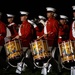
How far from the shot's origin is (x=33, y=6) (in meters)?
16.9

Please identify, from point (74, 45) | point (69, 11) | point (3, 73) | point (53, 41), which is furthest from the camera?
point (69, 11)

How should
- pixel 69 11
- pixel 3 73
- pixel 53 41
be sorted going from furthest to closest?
pixel 69 11 < pixel 3 73 < pixel 53 41

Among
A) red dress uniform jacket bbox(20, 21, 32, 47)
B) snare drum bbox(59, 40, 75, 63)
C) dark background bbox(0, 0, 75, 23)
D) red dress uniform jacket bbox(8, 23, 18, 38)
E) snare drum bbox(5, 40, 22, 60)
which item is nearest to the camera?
snare drum bbox(59, 40, 75, 63)

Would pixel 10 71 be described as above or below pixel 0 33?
below

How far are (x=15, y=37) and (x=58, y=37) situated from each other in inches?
39.8

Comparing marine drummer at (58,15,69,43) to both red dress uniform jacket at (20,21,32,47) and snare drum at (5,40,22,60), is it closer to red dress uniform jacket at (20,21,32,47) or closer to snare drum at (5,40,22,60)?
red dress uniform jacket at (20,21,32,47)

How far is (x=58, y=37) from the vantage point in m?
12.5

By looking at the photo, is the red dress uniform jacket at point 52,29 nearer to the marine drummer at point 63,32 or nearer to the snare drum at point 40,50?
the marine drummer at point 63,32

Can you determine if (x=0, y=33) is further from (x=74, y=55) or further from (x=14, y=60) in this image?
(x=74, y=55)

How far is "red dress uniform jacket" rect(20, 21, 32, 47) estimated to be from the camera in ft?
41.5

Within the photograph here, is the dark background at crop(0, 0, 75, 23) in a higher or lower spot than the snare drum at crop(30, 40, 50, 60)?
higher

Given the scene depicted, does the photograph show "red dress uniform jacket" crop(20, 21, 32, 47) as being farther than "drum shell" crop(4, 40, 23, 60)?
Yes

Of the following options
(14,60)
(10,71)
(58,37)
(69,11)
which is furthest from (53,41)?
(69,11)

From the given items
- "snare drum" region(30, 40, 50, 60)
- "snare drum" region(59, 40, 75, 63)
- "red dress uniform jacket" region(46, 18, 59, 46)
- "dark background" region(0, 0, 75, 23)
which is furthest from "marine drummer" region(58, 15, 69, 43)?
"dark background" region(0, 0, 75, 23)
